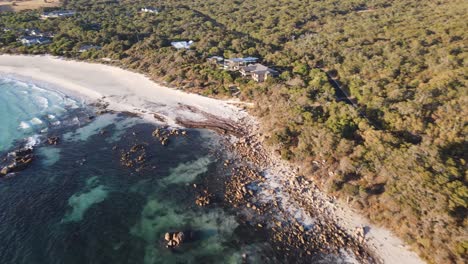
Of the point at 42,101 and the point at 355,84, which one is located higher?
the point at 355,84

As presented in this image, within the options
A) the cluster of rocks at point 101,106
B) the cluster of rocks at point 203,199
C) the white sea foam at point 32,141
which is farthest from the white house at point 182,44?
the cluster of rocks at point 203,199

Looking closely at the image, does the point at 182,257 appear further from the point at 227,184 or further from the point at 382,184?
the point at 382,184

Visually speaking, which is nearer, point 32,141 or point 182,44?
point 32,141

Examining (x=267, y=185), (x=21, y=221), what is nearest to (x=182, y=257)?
(x=267, y=185)

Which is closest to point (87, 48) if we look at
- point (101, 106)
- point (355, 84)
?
point (101, 106)

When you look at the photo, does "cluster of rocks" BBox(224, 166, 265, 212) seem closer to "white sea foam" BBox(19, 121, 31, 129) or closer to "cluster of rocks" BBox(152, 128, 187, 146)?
"cluster of rocks" BBox(152, 128, 187, 146)

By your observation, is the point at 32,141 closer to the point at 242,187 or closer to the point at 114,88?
the point at 114,88

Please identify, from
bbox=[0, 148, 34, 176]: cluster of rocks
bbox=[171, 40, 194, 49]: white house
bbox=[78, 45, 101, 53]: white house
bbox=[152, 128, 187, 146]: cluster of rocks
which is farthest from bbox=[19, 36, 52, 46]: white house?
bbox=[152, 128, 187, 146]: cluster of rocks
